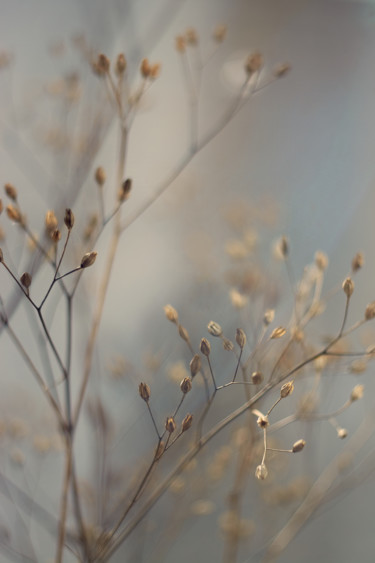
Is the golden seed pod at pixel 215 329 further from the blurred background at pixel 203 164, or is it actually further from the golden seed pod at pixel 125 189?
the blurred background at pixel 203 164

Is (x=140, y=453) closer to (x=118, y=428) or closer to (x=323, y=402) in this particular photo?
(x=118, y=428)

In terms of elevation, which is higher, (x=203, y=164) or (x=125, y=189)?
(x=203, y=164)

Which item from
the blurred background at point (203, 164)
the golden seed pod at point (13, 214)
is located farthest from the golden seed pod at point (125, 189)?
the blurred background at point (203, 164)

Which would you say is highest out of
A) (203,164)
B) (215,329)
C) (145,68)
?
(203,164)

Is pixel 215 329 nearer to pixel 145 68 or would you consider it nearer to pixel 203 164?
pixel 145 68

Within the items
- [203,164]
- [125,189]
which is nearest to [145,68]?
[125,189]

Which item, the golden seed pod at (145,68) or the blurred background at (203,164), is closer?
the golden seed pod at (145,68)

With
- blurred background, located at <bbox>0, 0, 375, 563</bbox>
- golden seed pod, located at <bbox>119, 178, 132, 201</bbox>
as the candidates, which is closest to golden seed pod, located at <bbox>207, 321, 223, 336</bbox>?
golden seed pod, located at <bbox>119, 178, 132, 201</bbox>

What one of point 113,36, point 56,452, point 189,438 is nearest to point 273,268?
point 189,438

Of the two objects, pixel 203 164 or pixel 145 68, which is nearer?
pixel 145 68
